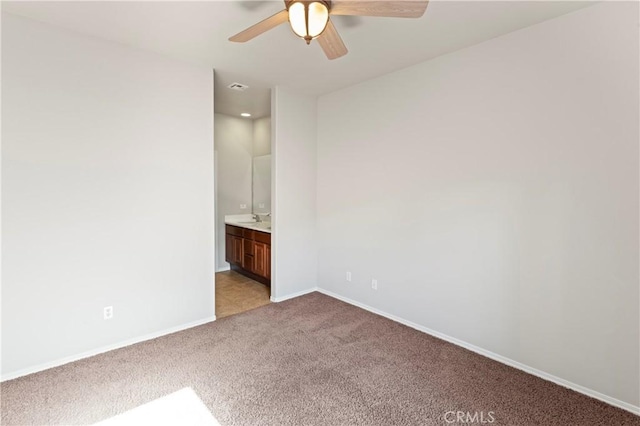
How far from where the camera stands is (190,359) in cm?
255

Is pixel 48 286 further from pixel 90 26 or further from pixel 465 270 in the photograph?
pixel 465 270

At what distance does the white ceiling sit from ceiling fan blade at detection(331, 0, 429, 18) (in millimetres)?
505

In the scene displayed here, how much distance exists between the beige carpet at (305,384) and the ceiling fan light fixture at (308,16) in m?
2.27

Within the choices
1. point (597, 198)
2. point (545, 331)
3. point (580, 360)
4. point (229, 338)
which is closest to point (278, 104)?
point (229, 338)

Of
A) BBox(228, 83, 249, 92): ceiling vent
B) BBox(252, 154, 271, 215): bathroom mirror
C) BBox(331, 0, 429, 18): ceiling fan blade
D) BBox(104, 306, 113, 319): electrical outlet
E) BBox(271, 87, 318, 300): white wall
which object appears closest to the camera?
BBox(331, 0, 429, 18): ceiling fan blade

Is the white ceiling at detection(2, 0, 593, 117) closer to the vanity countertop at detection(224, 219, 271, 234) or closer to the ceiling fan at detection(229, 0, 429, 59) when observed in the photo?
the ceiling fan at detection(229, 0, 429, 59)

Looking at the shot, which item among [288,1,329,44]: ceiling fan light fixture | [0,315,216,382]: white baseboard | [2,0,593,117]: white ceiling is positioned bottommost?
[0,315,216,382]: white baseboard

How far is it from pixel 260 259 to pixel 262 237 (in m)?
0.33

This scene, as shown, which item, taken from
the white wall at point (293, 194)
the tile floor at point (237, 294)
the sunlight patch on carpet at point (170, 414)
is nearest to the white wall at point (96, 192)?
the tile floor at point (237, 294)

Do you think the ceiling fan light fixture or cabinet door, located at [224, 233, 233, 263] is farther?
cabinet door, located at [224, 233, 233, 263]

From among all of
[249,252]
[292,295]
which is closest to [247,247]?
[249,252]

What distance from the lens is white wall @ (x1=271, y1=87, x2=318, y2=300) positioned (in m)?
3.82

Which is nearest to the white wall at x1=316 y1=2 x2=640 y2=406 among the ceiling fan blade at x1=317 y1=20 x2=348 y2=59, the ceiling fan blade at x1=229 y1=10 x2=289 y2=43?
the ceiling fan blade at x1=317 y1=20 x2=348 y2=59

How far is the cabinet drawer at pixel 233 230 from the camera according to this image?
4902mm
